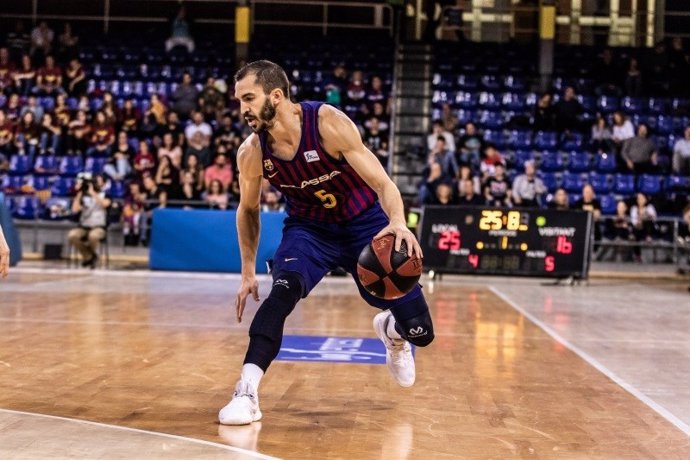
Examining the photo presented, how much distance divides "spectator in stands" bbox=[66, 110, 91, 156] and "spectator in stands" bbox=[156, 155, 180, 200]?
7.42 feet

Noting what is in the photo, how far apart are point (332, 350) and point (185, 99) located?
568 inches

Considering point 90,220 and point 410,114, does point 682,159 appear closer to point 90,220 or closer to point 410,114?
point 410,114

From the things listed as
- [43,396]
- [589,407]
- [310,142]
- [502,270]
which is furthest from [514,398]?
[502,270]

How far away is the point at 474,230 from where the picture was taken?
16.9m

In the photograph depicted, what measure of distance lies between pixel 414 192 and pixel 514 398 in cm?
1519

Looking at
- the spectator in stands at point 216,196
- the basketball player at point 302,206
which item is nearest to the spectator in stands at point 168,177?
the spectator in stands at point 216,196

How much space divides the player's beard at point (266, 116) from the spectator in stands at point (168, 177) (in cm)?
1400

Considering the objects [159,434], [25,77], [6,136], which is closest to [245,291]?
[159,434]

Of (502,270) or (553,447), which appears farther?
(502,270)

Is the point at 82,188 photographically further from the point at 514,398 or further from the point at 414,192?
the point at 514,398

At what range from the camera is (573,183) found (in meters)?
21.5

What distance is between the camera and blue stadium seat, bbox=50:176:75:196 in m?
21.1

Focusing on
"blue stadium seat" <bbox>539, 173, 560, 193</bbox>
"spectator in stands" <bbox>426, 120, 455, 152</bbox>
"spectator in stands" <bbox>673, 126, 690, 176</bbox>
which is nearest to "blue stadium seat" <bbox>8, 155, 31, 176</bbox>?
"spectator in stands" <bbox>426, 120, 455, 152</bbox>

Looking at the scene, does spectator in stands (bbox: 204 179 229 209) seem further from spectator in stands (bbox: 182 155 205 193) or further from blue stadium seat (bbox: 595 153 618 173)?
blue stadium seat (bbox: 595 153 618 173)
